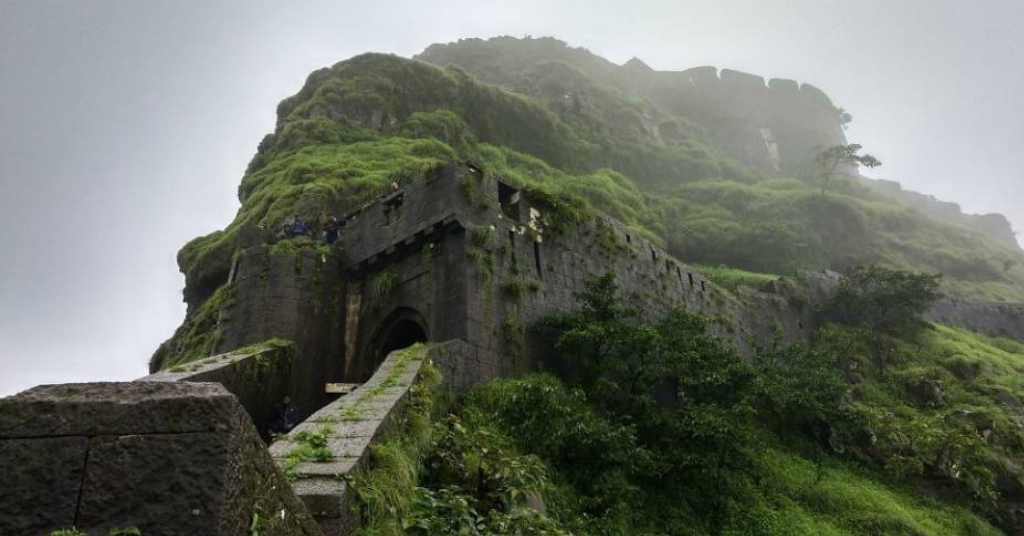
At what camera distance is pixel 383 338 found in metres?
14.3

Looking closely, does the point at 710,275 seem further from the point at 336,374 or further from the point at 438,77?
the point at 336,374

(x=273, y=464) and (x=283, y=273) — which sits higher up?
(x=283, y=273)

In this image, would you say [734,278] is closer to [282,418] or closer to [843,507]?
[843,507]

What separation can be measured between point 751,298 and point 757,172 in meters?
37.2

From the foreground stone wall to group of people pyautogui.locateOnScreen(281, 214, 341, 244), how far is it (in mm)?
13271

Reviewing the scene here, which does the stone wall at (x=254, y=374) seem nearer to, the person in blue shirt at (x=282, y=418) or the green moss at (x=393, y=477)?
the person in blue shirt at (x=282, y=418)

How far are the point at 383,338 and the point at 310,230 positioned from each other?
170 inches

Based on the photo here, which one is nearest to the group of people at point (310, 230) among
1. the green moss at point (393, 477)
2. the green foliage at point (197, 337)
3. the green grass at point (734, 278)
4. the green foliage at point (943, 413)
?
the green foliage at point (197, 337)

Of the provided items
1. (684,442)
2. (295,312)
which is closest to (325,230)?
(295,312)

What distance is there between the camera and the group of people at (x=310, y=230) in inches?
637

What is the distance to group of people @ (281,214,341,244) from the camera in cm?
1617

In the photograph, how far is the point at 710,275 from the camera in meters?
29.7

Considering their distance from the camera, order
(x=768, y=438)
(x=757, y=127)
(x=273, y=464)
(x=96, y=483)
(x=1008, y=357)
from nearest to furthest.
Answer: (x=96, y=483), (x=273, y=464), (x=768, y=438), (x=1008, y=357), (x=757, y=127)

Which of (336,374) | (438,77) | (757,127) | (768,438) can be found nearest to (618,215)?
(438,77)
